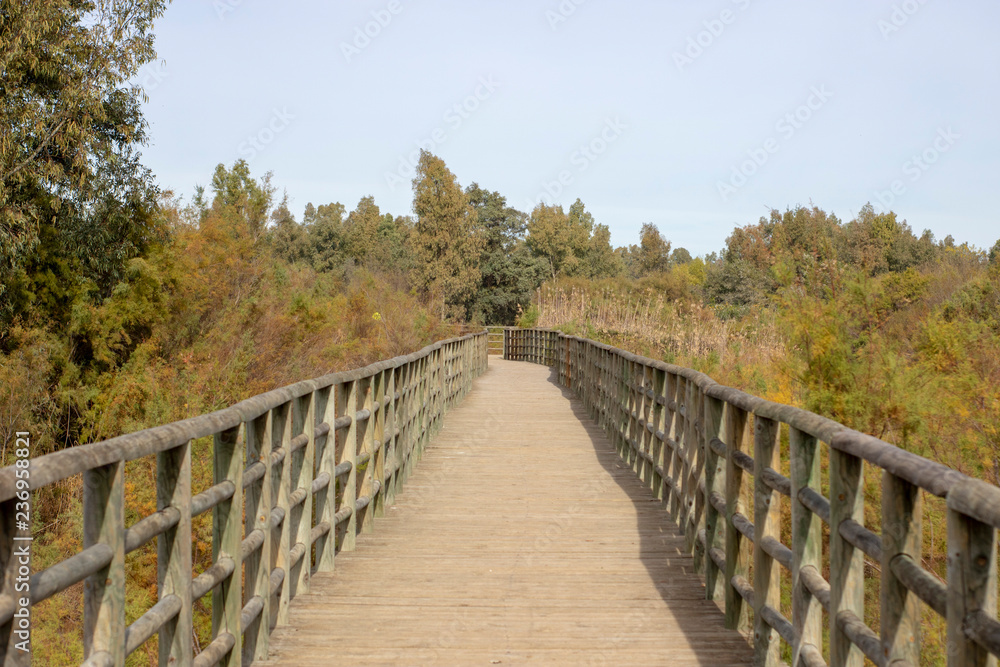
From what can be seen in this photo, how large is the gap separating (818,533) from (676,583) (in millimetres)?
1919

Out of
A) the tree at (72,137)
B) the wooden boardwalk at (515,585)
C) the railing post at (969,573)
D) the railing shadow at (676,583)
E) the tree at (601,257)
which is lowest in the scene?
the wooden boardwalk at (515,585)

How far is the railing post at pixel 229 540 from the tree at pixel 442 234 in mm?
47161

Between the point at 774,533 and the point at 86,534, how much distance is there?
116 inches

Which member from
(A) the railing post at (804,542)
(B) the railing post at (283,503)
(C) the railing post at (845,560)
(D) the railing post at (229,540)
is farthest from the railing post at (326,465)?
(C) the railing post at (845,560)

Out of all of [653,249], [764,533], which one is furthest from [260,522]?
[653,249]

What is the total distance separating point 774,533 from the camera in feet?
13.2

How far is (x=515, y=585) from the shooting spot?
5.17 metres

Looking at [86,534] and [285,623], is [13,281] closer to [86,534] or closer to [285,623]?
[285,623]

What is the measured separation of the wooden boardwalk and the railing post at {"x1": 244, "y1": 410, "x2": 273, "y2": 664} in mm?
169

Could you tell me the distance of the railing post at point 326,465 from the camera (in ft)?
17.3

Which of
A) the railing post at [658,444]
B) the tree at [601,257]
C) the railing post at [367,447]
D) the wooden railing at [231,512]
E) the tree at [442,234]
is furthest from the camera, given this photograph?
the tree at [601,257]

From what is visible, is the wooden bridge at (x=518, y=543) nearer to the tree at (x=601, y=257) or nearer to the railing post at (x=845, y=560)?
the railing post at (x=845, y=560)

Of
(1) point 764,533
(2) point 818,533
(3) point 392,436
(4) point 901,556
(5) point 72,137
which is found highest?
(5) point 72,137

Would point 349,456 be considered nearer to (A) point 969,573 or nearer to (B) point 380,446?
(B) point 380,446
